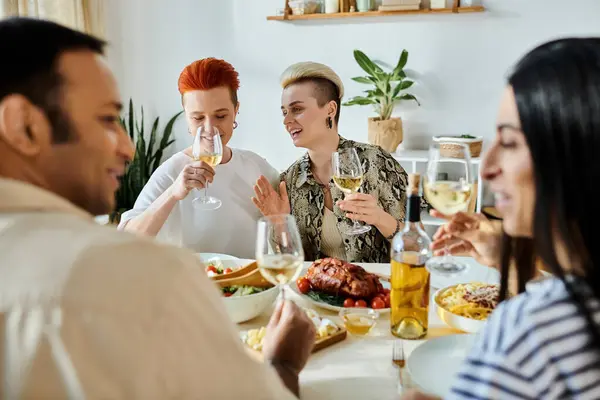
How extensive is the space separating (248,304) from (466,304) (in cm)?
54

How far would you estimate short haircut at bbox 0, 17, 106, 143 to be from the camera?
33.9 inches

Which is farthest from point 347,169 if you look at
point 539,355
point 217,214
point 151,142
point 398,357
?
point 151,142

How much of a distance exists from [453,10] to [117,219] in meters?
2.68

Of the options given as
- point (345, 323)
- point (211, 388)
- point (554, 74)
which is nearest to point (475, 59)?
point (345, 323)

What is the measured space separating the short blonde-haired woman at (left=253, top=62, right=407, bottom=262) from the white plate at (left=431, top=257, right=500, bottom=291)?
41 centimetres

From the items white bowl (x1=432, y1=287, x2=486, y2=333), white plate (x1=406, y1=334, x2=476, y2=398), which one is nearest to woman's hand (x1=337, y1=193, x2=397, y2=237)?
white bowl (x1=432, y1=287, x2=486, y2=333)

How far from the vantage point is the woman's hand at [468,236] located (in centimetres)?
146

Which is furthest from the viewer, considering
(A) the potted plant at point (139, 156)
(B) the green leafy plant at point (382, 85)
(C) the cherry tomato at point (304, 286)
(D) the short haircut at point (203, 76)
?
(A) the potted plant at point (139, 156)

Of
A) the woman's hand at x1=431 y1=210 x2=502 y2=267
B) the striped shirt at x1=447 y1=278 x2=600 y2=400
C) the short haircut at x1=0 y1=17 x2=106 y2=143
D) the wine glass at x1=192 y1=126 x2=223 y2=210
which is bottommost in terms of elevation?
the woman's hand at x1=431 y1=210 x2=502 y2=267

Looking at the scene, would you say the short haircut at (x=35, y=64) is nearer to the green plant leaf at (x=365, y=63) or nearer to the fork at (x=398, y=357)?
the fork at (x=398, y=357)

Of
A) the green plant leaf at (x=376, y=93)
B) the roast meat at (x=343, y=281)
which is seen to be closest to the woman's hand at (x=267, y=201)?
the roast meat at (x=343, y=281)

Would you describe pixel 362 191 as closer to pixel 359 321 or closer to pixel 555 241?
pixel 359 321

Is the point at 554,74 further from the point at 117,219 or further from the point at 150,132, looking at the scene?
the point at 150,132

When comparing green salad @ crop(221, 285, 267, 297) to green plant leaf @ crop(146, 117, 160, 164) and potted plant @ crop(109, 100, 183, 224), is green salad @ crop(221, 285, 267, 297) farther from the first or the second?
green plant leaf @ crop(146, 117, 160, 164)
